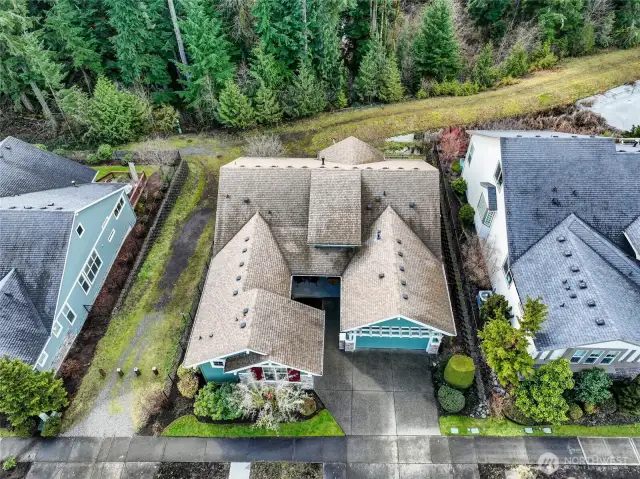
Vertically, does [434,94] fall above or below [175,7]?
below

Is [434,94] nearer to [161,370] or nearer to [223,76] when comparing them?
[223,76]

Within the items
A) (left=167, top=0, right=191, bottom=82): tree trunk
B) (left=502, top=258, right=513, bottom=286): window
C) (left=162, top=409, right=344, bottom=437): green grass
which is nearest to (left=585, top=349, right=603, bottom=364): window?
(left=502, top=258, right=513, bottom=286): window

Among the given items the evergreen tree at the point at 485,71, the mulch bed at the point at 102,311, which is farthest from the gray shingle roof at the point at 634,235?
the mulch bed at the point at 102,311

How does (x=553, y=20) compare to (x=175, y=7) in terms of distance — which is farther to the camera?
(x=553, y=20)

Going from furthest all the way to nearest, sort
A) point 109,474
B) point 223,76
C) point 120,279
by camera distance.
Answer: point 223,76 → point 120,279 → point 109,474

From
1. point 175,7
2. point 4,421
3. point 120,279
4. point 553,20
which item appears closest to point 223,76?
point 175,7

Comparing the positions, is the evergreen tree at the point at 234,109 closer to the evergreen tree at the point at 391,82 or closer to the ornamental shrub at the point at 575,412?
the evergreen tree at the point at 391,82

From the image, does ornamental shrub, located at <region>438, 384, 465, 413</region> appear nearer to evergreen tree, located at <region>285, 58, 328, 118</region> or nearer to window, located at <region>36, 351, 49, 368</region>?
window, located at <region>36, 351, 49, 368</region>
